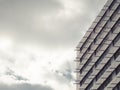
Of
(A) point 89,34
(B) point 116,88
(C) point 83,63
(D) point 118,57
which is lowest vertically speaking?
(B) point 116,88

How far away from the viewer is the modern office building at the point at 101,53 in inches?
2704

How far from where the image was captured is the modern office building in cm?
6869

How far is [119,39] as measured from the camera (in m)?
69.7

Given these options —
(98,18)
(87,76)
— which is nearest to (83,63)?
(87,76)

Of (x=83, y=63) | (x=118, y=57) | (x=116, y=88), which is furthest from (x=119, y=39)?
(x=83, y=63)

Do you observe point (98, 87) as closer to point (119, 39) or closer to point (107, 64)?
point (107, 64)

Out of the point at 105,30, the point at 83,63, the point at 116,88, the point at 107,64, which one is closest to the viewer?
the point at 116,88

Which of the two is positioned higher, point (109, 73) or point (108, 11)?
point (108, 11)

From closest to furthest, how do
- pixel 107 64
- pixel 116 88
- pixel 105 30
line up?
1. pixel 116 88
2. pixel 107 64
3. pixel 105 30

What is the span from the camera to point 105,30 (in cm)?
7550

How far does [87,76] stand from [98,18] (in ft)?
35.8

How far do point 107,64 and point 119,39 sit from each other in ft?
15.3

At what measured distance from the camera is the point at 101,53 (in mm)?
74062

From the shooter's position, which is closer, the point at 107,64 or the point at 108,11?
the point at 107,64
